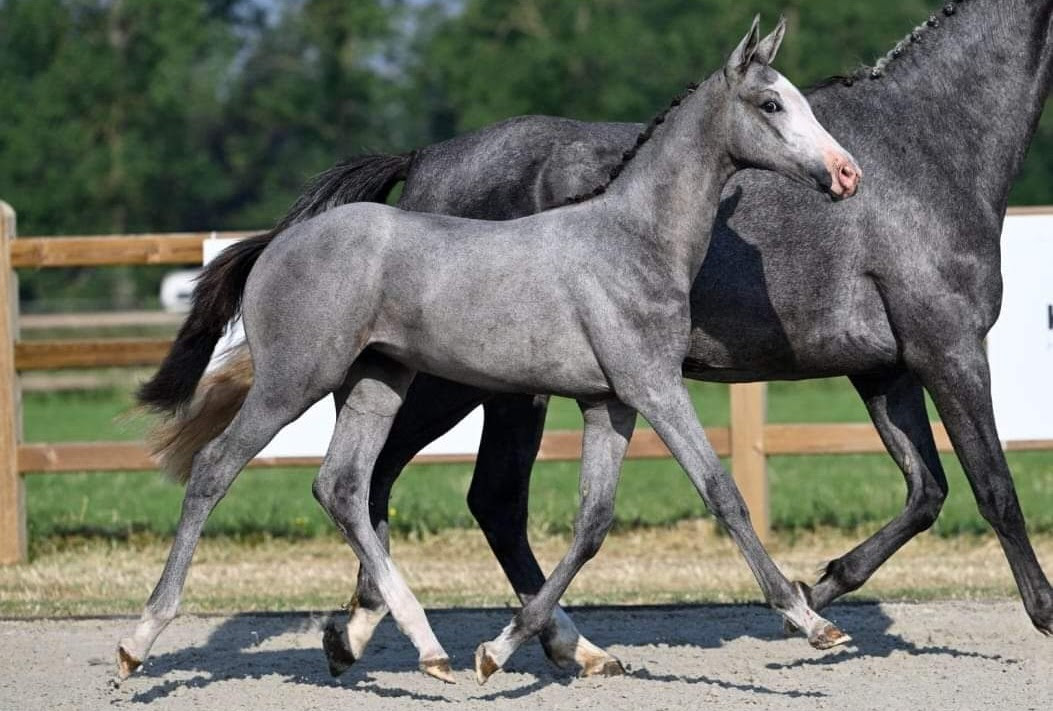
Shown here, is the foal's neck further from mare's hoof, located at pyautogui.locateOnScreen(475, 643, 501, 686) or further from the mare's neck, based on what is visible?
mare's hoof, located at pyautogui.locateOnScreen(475, 643, 501, 686)

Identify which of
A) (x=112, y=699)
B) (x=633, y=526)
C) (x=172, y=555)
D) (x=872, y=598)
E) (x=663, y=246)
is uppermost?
(x=663, y=246)

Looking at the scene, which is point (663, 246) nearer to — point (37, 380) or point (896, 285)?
point (896, 285)

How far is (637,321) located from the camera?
458cm

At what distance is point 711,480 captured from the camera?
14.8ft

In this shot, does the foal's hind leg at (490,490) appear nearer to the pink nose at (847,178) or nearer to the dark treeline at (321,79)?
the pink nose at (847,178)

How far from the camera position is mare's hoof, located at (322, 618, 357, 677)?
5.09 meters

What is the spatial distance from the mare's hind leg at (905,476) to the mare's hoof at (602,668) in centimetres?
76

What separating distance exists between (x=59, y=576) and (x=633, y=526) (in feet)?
10.1

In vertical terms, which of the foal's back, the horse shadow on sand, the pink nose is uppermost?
the pink nose

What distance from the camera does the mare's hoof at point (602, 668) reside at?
204 inches

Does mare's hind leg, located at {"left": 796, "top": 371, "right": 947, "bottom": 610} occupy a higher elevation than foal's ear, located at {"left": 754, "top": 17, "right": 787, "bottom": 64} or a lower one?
lower

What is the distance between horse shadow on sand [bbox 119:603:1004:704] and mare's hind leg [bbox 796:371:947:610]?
10.5 inches

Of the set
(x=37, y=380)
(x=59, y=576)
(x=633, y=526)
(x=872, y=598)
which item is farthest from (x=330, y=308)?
(x=37, y=380)

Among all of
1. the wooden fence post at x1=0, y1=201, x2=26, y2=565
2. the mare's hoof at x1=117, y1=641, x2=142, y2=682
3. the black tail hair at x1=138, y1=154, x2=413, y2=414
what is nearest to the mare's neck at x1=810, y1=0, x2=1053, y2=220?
the black tail hair at x1=138, y1=154, x2=413, y2=414
